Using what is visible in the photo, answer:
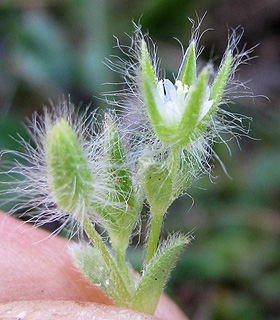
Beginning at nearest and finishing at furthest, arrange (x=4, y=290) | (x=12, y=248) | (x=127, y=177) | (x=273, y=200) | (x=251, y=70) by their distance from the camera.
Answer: (x=127, y=177) < (x=4, y=290) < (x=12, y=248) < (x=273, y=200) < (x=251, y=70)

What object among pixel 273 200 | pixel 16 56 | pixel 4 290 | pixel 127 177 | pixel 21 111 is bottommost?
pixel 273 200

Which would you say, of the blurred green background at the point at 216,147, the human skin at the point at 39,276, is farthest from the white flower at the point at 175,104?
the blurred green background at the point at 216,147

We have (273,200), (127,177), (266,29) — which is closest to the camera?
(127,177)

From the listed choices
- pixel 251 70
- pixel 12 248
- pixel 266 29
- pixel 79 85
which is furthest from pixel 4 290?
pixel 266 29

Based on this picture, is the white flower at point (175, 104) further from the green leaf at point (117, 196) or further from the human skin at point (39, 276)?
the human skin at point (39, 276)

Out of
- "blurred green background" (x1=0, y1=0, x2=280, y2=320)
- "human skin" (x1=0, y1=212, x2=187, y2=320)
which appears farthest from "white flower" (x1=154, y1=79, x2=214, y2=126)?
"blurred green background" (x1=0, y1=0, x2=280, y2=320)

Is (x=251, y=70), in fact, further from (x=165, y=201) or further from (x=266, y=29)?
(x=165, y=201)
